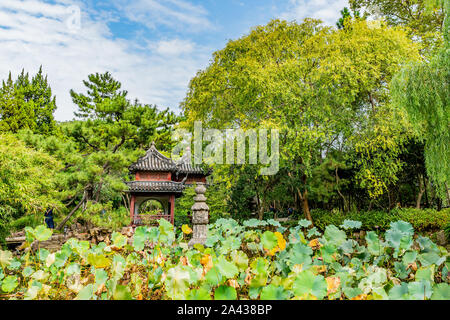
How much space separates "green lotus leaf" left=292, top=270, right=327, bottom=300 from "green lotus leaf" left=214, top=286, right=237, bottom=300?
275 mm

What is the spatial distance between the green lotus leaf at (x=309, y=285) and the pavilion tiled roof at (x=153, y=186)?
451 inches

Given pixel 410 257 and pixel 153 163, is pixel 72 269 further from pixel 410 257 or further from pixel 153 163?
pixel 153 163

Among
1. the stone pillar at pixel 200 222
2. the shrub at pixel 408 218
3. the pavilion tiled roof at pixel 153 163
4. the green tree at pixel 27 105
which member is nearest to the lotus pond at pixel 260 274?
the stone pillar at pixel 200 222

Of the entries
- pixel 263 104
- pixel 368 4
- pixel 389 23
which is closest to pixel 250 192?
pixel 263 104

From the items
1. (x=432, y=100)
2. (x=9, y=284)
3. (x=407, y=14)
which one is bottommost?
(x=9, y=284)

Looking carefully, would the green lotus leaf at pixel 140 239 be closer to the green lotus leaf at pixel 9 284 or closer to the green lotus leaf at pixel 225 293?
the green lotus leaf at pixel 9 284

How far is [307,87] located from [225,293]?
7480mm

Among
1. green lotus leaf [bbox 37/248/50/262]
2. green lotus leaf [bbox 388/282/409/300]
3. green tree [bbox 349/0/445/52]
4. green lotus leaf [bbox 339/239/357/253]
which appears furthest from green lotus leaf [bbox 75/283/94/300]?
green tree [bbox 349/0/445/52]

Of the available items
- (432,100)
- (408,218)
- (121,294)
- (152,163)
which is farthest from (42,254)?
(152,163)

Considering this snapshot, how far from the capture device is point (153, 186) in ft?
40.8

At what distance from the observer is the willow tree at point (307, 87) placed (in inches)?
297

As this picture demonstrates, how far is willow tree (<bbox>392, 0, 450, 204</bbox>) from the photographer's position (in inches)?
167

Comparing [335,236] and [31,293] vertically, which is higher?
[335,236]
